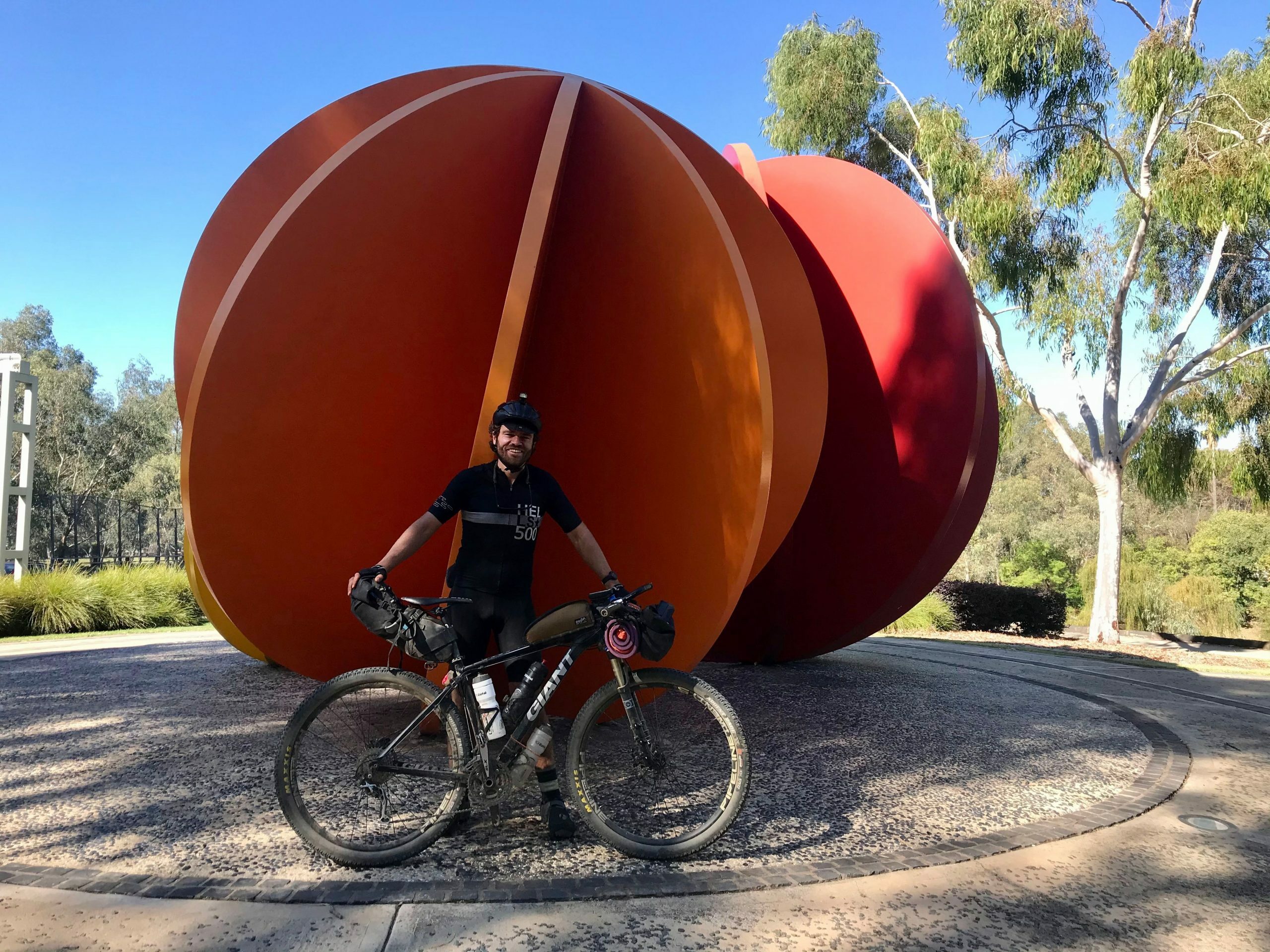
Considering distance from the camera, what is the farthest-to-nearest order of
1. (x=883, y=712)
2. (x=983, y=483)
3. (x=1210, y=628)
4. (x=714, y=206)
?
1. (x=1210, y=628)
2. (x=983, y=483)
3. (x=883, y=712)
4. (x=714, y=206)

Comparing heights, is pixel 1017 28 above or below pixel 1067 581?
above

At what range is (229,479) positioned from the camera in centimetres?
422

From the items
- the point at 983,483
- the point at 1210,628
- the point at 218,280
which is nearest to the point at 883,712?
the point at 983,483

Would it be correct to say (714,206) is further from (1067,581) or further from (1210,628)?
(1067,581)

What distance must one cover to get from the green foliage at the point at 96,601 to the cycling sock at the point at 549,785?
1251 centimetres

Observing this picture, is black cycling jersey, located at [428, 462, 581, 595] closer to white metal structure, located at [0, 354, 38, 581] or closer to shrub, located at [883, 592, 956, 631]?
shrub, located at [883, 592, 956, 631]

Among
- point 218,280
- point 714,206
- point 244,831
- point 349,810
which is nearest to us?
point 244,831

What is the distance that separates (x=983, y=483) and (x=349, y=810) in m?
6.11

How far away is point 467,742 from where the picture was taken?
11.1ft

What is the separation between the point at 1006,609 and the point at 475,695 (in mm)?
14156

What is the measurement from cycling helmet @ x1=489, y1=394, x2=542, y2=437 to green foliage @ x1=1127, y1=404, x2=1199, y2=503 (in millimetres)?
17778

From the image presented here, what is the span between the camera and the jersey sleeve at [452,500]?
3.60 meters

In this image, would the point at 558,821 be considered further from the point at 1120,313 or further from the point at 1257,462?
the point at 1257,462

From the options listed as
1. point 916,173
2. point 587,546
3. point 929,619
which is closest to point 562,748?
point 587,546
